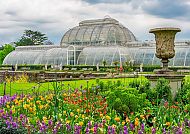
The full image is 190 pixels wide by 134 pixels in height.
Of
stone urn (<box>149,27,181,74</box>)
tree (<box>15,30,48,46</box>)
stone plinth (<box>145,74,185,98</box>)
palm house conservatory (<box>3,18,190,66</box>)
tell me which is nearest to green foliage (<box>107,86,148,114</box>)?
stone plinth (<box>145,74,185,98</box>)

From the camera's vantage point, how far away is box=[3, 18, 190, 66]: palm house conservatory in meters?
43.2

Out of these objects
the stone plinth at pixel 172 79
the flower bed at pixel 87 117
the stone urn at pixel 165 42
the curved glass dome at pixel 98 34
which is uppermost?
the curved glass dome at pixel 98 34

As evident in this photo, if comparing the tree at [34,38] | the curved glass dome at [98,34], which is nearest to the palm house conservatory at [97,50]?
the curved glass dome at [98,34]

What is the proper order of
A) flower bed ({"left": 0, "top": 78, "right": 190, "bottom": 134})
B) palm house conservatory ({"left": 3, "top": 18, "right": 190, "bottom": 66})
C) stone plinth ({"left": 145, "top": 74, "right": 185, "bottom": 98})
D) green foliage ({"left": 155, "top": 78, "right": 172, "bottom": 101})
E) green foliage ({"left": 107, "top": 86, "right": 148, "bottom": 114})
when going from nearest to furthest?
1. flower bed ({"left": 0, "top": 78, "right": 190, "bottom": 134})
2. green foliage ({"left": 107, "top": 86, "right": 148, "bottom": 114})
3. green foliage ({"left": 155, "top": 78, "right": 172, "bottom": 101})
4. stone plinth ({"left": 145, "top": 74, "right": 185, "bottom": 98})
5. palm house conservatory ({"left": 3, "top": 18, "right": 190, "bottom": 66})

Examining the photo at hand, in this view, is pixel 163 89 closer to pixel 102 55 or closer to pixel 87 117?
pixel 87 117

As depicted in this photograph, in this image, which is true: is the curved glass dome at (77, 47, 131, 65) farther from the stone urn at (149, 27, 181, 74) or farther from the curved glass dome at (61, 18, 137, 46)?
the stone urn at (149, 27, 181, 74)

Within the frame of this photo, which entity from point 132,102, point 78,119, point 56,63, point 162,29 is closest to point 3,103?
point 78,119

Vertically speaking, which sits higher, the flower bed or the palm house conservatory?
the palm house conservatory

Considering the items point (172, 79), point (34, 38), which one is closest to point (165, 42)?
point (172, 79)

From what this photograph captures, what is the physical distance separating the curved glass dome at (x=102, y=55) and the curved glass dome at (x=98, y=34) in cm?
387

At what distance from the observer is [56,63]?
47.2 m

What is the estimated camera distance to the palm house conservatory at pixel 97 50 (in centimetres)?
4316

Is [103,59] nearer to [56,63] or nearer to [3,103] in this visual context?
[56,63]

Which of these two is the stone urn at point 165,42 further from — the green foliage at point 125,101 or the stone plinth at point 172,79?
the green foliage at point 125,101
